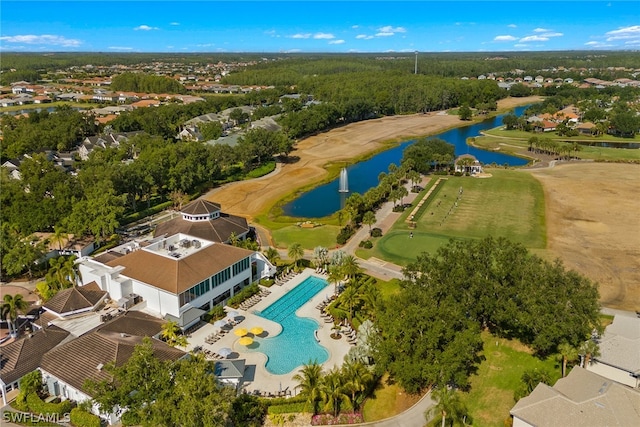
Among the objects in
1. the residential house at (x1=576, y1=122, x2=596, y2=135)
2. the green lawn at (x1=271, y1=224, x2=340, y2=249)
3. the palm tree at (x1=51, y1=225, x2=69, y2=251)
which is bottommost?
the green lawn at (x1=271, y1=224, x2=340, y2=249)

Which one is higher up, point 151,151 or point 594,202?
point 151,151

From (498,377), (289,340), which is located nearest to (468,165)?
(498,377)

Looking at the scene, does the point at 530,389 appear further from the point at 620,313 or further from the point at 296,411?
the point at 620,313

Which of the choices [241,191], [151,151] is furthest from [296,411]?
[151,151]

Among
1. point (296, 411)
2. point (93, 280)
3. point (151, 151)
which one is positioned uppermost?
point (151, 151)

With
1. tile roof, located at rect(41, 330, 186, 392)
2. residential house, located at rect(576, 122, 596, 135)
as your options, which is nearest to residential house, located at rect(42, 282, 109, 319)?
tile roof, located at rect(41, 330, 186, 392)

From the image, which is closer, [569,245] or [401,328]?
[401,328]

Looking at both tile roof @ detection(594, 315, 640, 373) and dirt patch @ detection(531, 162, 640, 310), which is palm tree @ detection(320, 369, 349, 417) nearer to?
tile roof @ detection(594, 315, 640, 373)
